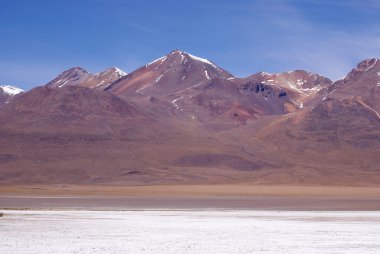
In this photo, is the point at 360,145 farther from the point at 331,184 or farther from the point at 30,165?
the point at 30,165

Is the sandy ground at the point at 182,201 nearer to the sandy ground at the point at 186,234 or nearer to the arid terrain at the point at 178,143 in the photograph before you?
the sandy ground at the point at 186,234

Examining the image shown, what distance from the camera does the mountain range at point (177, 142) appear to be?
120m

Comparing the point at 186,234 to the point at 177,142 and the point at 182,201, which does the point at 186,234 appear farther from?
the point at 177,142

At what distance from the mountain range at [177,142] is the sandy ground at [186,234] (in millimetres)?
75728

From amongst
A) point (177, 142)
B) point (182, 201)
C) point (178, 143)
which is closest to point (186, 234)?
point (182, 201)

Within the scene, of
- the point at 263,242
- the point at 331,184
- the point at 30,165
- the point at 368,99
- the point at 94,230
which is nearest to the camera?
the point at 263,242

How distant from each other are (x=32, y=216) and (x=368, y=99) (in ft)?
485

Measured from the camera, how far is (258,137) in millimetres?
152500

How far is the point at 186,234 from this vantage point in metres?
28.1

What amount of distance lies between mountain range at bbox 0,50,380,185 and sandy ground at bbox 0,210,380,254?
248 feet

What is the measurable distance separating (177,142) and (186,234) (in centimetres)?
11131

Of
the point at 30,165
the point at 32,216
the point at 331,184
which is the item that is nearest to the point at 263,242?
the point at 32,216

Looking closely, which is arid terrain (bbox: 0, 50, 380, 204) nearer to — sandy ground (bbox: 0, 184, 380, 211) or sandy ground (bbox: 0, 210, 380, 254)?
sandy ground (bbox: 0, 184, 380, 211)

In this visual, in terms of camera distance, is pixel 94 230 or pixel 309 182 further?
pixel 309 182
